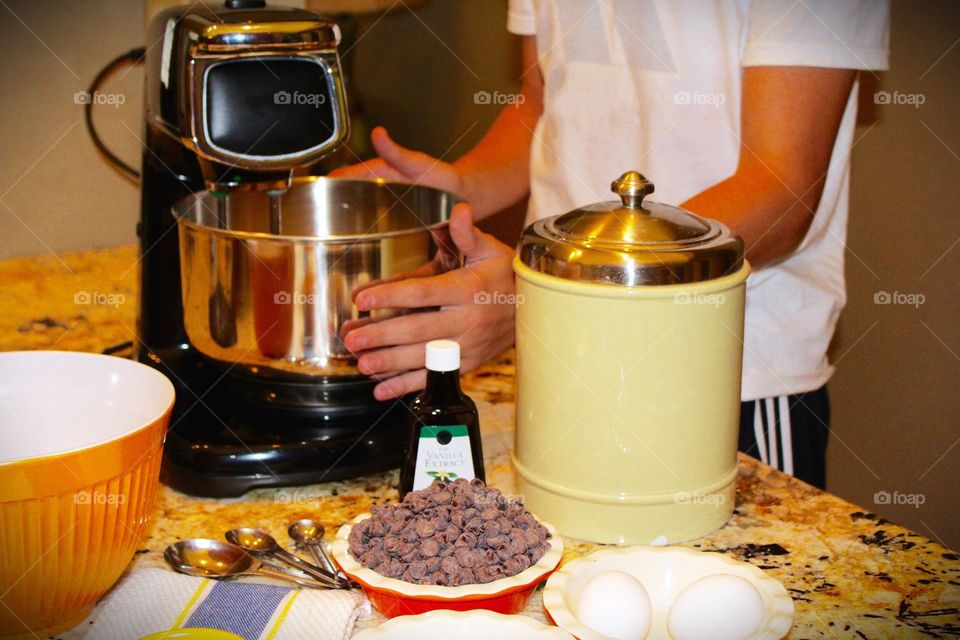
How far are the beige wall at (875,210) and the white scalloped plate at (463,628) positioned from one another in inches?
47.1

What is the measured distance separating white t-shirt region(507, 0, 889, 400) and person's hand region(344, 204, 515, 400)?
0.84 feet

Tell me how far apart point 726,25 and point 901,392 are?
95cm

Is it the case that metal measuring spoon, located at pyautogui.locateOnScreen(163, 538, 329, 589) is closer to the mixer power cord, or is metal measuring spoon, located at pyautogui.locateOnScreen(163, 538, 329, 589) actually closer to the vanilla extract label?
the vanilla extract label

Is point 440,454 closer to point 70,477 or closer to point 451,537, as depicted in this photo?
point 451,537

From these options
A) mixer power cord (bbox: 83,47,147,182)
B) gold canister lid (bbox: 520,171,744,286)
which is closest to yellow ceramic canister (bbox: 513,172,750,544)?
gold canister lid (bbox: 520,171,744,286)

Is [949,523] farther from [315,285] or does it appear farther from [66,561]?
[66,561]

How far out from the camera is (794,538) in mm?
849

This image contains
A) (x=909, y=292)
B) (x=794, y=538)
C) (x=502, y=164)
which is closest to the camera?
(x=794, y=538)

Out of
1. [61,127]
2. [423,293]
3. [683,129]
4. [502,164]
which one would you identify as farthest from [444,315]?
[61,127]

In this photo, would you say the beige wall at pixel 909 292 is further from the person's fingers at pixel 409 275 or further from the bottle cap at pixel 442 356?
the bottle cap at pixel 442 356

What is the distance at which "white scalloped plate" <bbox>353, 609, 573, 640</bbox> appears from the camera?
0.63 meters

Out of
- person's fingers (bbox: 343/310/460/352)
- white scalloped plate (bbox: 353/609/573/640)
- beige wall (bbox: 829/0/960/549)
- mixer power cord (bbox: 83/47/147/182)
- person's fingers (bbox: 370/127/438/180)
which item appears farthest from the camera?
beige wall (bbox: 829/0/960/549)

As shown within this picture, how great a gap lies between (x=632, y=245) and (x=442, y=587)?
30 cm

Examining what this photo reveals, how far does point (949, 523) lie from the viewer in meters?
1.73
